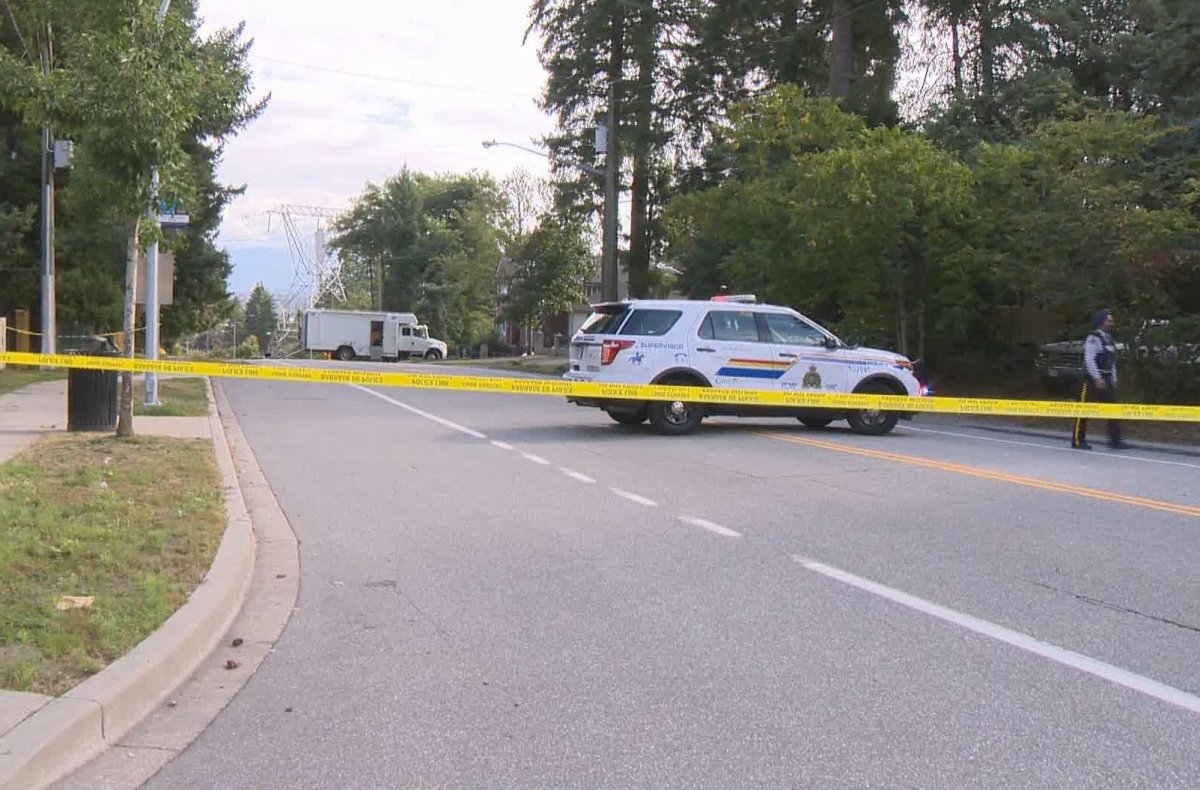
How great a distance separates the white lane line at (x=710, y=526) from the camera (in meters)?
8.59

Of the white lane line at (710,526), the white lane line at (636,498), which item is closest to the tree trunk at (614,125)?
the white lane line at (636,498)

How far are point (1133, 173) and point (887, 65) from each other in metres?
14.4

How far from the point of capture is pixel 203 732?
14.9ft

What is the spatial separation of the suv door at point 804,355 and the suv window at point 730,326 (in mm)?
236

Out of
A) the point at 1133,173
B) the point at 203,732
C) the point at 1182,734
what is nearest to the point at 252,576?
the point at 203,732

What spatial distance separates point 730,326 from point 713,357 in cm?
54

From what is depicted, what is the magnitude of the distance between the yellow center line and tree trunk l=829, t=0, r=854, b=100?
18233mm

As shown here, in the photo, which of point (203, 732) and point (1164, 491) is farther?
point (1164, 491)

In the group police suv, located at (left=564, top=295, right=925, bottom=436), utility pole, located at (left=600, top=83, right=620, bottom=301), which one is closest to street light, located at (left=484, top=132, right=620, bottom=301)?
utility pole, located at (left=600, top=83, right=620, bottom=301)

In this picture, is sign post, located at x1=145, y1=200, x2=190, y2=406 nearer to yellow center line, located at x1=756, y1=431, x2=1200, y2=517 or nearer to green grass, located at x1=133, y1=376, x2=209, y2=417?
green grass, located at x1=133, y1=376, x2=209, y2=417

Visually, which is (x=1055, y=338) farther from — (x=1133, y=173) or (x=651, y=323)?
(x=651, y=323)

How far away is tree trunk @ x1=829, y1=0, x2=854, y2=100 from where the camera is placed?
30.7m

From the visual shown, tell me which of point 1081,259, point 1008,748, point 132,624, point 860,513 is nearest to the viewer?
point 1008,748

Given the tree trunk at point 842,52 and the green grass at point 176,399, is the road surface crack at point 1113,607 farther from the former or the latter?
the tree trunk at point 842,52
